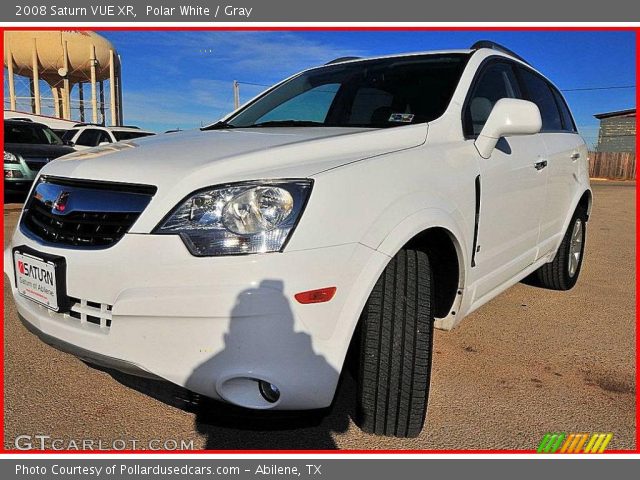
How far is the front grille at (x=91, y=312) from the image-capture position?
5.78 feet

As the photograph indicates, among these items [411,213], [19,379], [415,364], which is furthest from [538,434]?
[19,379]

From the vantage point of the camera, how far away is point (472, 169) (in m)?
2.46

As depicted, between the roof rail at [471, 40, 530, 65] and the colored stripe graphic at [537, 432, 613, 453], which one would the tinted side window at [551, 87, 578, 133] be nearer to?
the roof rail at [471, 40, 530, 65]

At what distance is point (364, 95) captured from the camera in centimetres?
309

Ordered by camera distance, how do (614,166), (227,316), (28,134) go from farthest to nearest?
(614,166)
(28,134)
(227,316)

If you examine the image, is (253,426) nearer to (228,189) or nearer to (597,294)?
(228,189)

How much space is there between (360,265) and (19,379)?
1973 mm

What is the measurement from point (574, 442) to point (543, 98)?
257cm

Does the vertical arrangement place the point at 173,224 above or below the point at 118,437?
above

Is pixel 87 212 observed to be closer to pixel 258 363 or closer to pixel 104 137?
pixel 258 363

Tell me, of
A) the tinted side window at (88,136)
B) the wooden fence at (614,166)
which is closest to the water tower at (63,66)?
the tinted side window at (88,136)

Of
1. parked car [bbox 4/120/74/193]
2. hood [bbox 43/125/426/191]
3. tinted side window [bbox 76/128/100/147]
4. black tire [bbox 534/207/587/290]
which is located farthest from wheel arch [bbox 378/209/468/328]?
tinted side window [bbox 76/128/100/147]

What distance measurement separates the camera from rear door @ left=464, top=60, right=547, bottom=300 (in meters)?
2.58

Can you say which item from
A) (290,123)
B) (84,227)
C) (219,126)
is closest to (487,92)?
A: (290,123)
